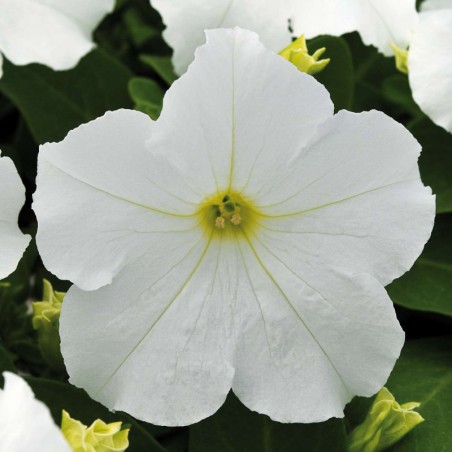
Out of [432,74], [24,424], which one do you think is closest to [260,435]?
[24,424]

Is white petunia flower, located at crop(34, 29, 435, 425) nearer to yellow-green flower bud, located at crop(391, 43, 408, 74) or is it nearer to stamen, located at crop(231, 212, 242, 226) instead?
stamen, located at crop(231, 212, 242, 226)

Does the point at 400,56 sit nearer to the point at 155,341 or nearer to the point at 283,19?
the point at 283,19

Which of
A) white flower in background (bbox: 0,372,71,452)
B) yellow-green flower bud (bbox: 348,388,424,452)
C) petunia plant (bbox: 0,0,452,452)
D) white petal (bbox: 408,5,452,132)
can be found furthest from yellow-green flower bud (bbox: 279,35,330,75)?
white flower in background (bbox: 0,372,71,452)

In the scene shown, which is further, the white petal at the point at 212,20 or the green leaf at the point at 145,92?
the green leaf at the point at 145,92

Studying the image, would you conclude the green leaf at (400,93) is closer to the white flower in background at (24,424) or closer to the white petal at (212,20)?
the white petal at (212,20)

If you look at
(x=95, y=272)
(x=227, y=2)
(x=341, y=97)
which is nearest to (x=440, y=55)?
(x=341, y=97)

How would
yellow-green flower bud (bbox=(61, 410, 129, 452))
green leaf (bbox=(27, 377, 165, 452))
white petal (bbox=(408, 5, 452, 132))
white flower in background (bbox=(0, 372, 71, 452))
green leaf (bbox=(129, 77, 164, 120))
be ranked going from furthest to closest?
green leaf (bbox=(129, 77, 164, 120))
white petal (bbox=(408, 5, 452, 132))
green leaf (bbox=(27, 377, 165, 452))
yellow-green flower bud (bbox=(61, 410, 129, 452))
white flower in background (bbox=(0, 372, 71, 452))

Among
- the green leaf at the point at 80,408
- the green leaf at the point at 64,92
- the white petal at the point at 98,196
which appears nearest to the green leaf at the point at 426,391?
the green leaf at the point at 80,408
